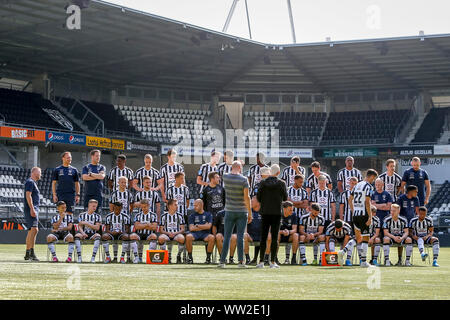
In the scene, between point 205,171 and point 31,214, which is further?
point 205,171

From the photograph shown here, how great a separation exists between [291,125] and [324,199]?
28.6m

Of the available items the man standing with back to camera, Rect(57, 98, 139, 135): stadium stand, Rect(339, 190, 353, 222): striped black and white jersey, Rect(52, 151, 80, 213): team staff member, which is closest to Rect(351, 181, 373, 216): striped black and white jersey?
the man standing with back to camera

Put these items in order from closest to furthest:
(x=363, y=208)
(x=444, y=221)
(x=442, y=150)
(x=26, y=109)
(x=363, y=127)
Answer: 1. (x=363, y=208)
2. (x=444, y=221)
3. (x=26, y=109)
4. (x=442, y=150)
5. (x=363, y=127)

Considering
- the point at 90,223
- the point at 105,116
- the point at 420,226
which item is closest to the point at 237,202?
the point at 90,223

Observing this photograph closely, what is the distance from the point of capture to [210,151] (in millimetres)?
40719

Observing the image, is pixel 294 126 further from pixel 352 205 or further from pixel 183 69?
pixel 352 205

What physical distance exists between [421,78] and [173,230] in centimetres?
3001

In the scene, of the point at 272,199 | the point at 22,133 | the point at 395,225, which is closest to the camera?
the point at 272,199

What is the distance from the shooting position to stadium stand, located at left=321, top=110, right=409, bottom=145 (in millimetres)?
42219

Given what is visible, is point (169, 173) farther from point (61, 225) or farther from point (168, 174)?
point (61, 225)

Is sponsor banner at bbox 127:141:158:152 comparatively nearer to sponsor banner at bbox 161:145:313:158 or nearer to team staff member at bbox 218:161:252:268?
sponsor banner at bbox 161:145:313:158

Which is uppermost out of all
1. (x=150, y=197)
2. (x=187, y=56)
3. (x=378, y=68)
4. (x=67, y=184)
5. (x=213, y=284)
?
(x=187, y=56)

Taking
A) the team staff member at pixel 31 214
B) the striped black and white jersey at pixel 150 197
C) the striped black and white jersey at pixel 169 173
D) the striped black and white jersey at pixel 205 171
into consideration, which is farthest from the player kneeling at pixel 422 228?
the team staff member at pixel 31 214

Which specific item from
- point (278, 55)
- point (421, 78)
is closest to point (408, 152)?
point (421, 78)
